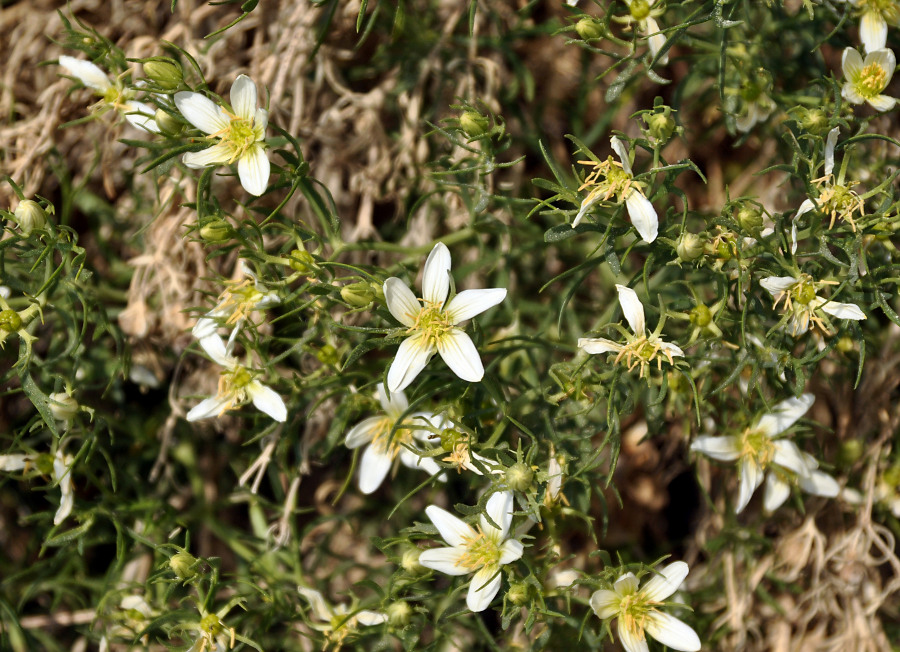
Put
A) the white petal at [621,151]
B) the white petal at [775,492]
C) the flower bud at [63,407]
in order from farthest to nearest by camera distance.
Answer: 1. the white petal at [775,492]
2. the flower bud at [63,407]
3. the white petal at [621,151]

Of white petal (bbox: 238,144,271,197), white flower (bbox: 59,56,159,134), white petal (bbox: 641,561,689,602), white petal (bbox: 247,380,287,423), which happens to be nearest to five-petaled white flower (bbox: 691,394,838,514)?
white petal (bbox: 641,561,689,602)

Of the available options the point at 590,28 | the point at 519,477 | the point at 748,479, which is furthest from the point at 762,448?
the point at 590,28

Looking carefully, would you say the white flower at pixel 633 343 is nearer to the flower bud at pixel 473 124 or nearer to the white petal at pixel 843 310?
the white petal at pixel 843 310

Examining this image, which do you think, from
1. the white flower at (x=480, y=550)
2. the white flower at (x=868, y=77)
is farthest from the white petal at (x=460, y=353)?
the white flower at (x=868, y=77)

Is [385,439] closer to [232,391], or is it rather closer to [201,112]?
[232,391]

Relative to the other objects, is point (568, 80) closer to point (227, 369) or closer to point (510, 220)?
point (510, 220)

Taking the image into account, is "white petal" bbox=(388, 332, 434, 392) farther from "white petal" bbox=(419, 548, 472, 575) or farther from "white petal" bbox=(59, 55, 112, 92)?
"white petal" bbox=(59, 55, 112, 92)
